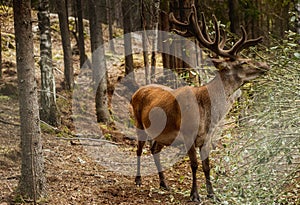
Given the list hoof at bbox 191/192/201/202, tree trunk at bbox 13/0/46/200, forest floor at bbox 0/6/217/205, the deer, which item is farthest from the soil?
the deer

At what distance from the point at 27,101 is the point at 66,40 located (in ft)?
34.7

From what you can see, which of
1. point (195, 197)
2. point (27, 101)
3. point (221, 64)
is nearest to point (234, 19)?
point (221, 64)

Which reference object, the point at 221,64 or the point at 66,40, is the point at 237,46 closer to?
the point at 221,64

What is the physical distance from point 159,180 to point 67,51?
30.8 feet

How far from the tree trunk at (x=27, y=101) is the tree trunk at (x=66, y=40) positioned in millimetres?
9471

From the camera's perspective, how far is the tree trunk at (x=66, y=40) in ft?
53.4

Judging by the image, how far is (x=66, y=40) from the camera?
1722 cm

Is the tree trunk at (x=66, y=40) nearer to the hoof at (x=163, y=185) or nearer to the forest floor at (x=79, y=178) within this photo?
the forest floor at (x=79, y=178)

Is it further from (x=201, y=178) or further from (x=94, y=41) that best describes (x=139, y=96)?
(x=94, y=41)

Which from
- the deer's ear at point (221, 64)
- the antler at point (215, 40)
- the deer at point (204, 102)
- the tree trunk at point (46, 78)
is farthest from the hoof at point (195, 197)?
the tree trunk at point (46, 78)

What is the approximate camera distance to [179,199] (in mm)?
8211

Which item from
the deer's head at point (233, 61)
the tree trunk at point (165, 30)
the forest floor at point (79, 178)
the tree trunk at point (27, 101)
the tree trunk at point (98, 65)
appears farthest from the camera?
the tree trunk at point (165, 30)

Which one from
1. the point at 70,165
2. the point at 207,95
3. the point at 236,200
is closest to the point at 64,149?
the point at 70,165

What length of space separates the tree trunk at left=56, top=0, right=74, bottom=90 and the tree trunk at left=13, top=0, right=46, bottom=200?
9.47m
